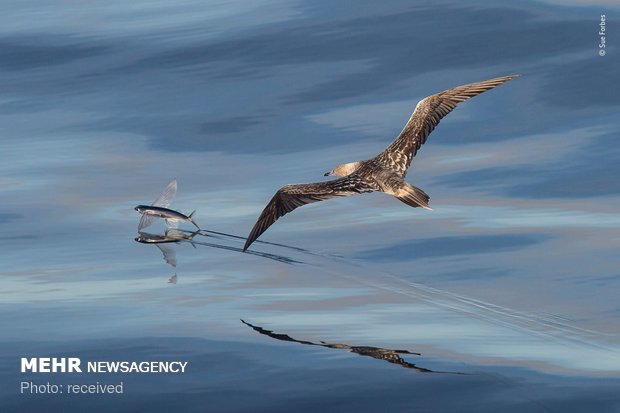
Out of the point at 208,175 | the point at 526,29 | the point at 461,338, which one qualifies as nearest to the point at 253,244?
the point at 208,175

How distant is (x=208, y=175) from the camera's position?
1549 centimetres

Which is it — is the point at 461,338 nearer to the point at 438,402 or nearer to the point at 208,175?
the point at 438,402

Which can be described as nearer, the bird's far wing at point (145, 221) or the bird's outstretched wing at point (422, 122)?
the bird's outstretched wing at point (422, 122)

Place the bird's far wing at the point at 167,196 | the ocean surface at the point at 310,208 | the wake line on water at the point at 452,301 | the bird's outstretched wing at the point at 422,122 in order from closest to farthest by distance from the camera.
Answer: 1. the ocean surface at the point at 310,208
2. the wake line on water at the point at 452,301
3. the bird's outstretched wing at the point at 422,122
4. the bird's far wing at the point at 167,196

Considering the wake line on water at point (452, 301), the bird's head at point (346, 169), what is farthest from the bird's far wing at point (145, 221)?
the bird's head at point (346, 169)

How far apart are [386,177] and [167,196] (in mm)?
2419

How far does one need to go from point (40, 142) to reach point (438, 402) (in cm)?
866

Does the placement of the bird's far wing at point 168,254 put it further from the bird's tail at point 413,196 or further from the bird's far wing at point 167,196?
the bird's tail at point 413,196

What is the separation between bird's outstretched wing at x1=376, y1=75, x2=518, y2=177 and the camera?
13.7m

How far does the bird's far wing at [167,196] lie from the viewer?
14.1 metres

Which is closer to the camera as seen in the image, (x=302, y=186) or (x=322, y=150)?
(x=302, y=186)

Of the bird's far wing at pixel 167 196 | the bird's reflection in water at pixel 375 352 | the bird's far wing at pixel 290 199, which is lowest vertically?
the bird's reflection in water at pixel 375 352

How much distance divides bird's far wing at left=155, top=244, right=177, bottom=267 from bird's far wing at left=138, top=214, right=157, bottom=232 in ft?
1.83

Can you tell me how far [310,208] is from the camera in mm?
14617
